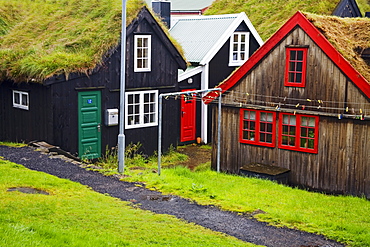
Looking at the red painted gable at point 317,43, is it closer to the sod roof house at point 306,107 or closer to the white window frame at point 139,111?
the sod roof house at point 306,107

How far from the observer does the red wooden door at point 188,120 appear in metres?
23.6

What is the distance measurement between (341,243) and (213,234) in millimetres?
2275

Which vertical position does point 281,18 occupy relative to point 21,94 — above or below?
above

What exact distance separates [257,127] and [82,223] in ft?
28.9

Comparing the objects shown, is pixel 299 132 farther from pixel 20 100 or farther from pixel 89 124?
pixel 20 100

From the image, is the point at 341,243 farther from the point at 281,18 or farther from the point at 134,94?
the point at 281,18

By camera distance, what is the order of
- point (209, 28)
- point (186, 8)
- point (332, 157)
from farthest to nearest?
point (186, 8) < point (209, 28) < point (332, 157)

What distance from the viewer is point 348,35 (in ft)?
56.3

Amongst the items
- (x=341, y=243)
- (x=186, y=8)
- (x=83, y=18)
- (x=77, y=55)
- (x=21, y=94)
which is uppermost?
(x=186, y=8)

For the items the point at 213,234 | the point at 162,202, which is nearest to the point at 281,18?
the point at 162,202

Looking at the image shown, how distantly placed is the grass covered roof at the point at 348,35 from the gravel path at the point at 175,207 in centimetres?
643

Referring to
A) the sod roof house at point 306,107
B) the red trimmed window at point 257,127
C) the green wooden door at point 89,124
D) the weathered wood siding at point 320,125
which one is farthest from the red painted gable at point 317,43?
the green wooden door at point 89,124

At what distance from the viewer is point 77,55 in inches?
735

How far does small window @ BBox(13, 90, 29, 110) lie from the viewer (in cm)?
1902
